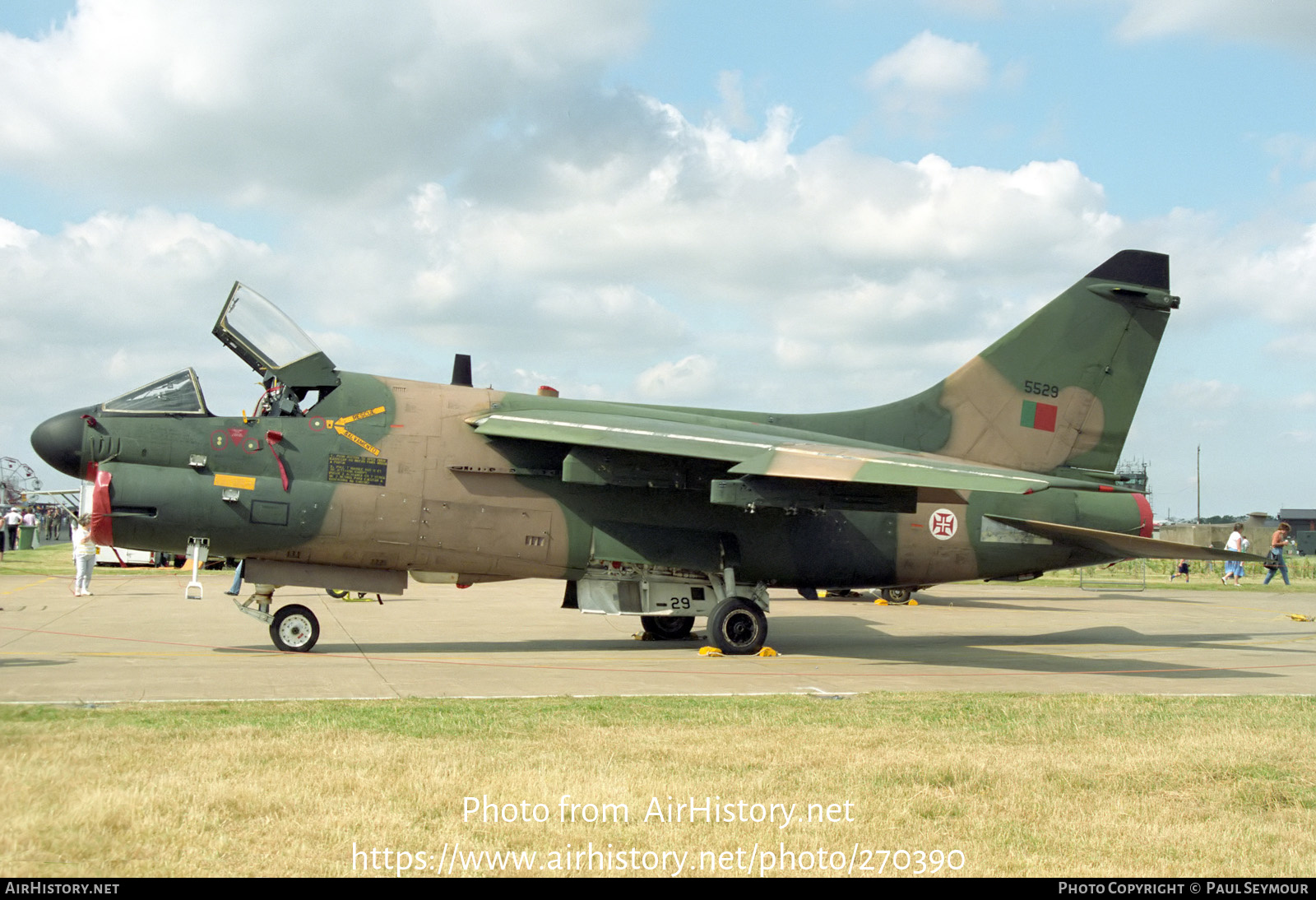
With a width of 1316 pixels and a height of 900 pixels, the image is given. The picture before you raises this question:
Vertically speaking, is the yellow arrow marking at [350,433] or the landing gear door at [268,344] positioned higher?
the landing gear door at [268,344]

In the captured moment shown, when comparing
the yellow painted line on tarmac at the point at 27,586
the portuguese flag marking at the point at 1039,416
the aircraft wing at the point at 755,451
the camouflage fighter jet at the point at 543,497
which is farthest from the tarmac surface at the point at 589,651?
the portuguese flag marking at the point at 1039,416

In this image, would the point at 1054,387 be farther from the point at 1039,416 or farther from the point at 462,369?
the point at 462,369

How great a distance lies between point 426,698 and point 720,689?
3.18 m

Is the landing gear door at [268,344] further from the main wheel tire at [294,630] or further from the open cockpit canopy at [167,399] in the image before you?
the main wheel tire at [294,630]

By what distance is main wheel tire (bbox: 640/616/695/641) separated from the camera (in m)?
16.7

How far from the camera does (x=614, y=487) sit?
14383mm

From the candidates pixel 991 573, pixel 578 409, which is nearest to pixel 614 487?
pixel 578 409

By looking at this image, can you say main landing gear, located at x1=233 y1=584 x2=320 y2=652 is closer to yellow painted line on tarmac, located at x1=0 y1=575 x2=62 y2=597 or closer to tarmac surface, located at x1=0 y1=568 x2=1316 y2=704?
tarmac surface, located at x1=0 y1=568 x2=1316 y2=704

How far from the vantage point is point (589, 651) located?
15.0 meters

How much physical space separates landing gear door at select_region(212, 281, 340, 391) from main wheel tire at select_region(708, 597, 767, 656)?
6238mm

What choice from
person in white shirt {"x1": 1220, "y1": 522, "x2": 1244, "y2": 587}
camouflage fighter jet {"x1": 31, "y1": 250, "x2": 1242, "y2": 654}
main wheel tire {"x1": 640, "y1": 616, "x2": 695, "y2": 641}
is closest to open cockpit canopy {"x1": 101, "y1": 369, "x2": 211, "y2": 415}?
camouflage fighter jet {"x1": 31, "y1": 250, "x2": 1242, "y2": 654}

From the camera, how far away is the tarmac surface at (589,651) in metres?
10.9

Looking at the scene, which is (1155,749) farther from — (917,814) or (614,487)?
(614,487)

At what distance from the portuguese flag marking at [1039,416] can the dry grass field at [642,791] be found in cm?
842
